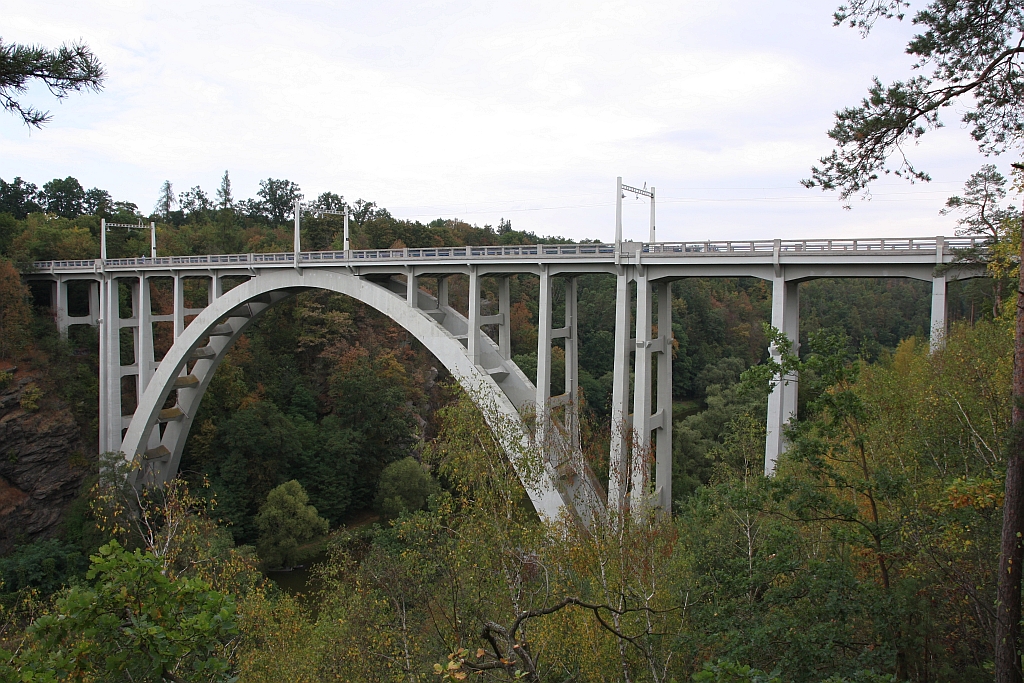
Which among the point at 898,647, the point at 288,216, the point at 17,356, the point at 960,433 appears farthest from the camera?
the point at 288,216

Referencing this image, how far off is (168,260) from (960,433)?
2625 cm

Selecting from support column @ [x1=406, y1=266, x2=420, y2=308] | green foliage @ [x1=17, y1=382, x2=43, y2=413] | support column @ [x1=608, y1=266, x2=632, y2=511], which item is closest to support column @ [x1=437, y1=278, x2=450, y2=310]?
support column @ [x1=406, y1=266, x2=420, y2=308]

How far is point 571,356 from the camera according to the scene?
16.9 metres

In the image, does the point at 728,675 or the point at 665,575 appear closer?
the point at 728,675

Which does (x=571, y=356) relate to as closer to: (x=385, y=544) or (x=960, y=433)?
(x=385, y=544)

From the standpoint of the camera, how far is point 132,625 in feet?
14.8

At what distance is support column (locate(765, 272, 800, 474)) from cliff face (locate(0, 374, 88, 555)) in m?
24.6

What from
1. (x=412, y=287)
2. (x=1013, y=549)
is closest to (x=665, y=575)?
(x=1013, y=549)

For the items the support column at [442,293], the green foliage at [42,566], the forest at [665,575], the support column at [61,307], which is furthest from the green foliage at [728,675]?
the support column at [61,307]

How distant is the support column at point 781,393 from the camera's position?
11945 millimetres

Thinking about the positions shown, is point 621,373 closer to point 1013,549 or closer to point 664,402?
point 664,402

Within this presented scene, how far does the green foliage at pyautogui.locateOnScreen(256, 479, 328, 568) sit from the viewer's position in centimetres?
2406

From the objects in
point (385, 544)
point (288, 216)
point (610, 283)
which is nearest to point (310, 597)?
point (385, 544)

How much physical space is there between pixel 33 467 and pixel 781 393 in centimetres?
2568
